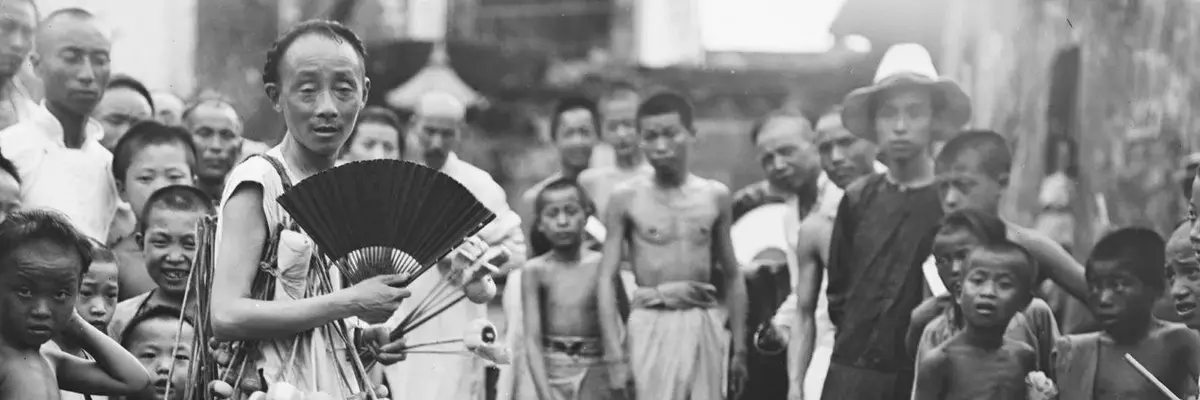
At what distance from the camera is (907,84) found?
27.0 feet

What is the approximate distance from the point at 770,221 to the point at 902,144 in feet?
7.68

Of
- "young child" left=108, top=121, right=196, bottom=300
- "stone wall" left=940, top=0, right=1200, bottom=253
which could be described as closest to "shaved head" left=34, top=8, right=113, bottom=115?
"young child" left=108, top=121, right=196, bottom=300

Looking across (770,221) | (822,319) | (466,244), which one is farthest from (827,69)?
(466,244)

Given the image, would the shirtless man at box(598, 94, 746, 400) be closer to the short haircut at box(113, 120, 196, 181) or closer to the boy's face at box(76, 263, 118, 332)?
the short haircut at box(113, 120, 196, 181)

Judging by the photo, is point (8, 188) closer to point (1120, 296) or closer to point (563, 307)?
point (563, 307)

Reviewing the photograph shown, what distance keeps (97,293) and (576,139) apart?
13.4 ft

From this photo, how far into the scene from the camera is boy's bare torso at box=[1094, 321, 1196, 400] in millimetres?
6699

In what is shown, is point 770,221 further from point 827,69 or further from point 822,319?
point 827,69

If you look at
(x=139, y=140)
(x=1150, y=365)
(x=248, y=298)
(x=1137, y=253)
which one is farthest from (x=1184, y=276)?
(x=139, y=140)

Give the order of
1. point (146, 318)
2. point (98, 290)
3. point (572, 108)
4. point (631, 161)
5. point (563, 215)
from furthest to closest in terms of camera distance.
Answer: point (572, 108)
point (631, 161)
point (563, 215)
point (98, 290)
point (146, 318)

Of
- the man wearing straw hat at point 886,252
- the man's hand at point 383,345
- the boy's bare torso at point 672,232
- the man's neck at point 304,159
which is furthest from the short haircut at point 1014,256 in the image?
the man's neck at point 304,159

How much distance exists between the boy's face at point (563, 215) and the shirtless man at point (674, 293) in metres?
0.15

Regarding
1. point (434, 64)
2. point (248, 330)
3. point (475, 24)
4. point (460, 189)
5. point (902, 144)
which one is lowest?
point (248, 330)

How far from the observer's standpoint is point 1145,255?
6.97 meters
